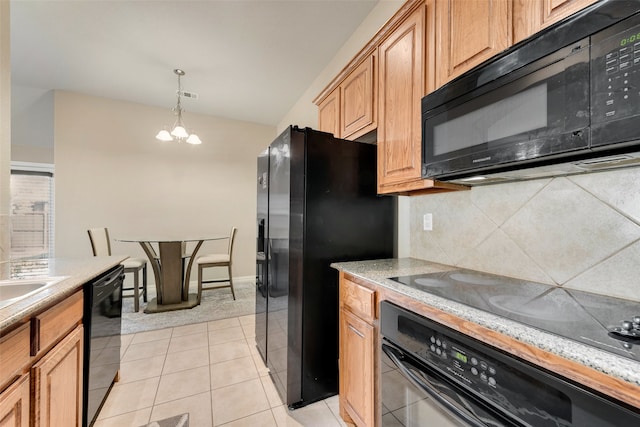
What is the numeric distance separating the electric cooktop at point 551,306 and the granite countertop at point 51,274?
1354mm

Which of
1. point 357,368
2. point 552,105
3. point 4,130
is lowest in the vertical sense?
point 357,368

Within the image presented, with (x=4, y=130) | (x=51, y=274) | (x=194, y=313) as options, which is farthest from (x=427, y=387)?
(x=194, y=313)

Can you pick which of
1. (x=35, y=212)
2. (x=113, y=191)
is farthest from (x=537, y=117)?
(x=35, y=212)

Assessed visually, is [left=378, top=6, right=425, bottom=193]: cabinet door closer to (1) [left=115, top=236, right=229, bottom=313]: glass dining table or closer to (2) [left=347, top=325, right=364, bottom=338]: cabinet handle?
(2) [left=347, top=325, right=364, bottom=338]: cabinet handle

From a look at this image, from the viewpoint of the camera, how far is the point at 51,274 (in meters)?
1.37

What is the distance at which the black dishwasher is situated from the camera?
1392 millimetres

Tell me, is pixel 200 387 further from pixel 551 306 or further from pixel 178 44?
pixel 178 44

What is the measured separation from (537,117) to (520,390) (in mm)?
819

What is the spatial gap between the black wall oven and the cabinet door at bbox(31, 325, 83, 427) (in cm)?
131

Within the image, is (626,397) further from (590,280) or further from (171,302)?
(171,302)

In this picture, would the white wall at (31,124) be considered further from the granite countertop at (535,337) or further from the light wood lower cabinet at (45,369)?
the granite countertop at (535,337)

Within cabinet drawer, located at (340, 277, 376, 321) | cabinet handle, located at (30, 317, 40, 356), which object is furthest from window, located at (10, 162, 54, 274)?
cabinet drawer, located at (340, 277, 376, 321)

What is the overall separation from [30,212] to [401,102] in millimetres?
6082

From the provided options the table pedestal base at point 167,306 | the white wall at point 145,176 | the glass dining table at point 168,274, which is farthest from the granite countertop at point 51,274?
the white wall at point 145,176
